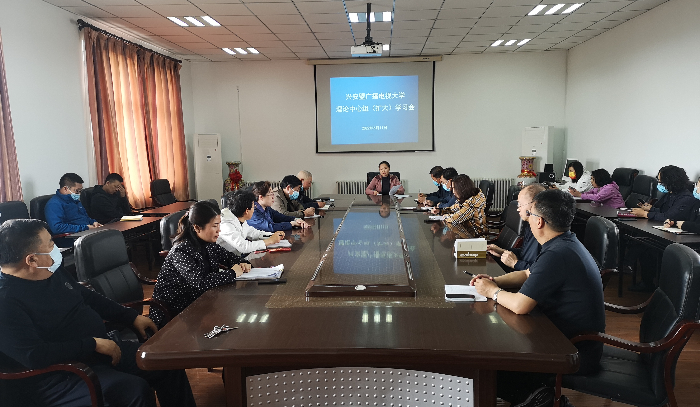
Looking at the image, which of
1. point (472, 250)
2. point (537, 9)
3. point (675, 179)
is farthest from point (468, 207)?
point (537, 9)

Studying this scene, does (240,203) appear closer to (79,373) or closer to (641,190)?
(79,373)

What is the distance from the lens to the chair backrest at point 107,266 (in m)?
2.59

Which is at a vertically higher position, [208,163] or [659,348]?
[208,163]

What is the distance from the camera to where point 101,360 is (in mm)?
2178

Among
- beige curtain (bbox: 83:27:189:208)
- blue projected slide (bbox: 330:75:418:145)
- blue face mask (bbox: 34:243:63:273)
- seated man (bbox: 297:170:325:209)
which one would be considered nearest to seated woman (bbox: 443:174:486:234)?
seated man (bbox: 297:170:325:209)

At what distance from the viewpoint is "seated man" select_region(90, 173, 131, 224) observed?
5.79m

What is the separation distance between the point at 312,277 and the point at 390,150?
24.0ft

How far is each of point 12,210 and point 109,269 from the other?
2443mm

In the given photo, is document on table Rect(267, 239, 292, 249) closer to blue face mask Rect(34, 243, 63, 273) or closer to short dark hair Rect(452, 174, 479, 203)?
blue face mask Rect(34, 243, 63, 273)

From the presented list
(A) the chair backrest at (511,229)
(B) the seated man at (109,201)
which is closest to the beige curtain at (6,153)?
(B) the seated man at (109,201)

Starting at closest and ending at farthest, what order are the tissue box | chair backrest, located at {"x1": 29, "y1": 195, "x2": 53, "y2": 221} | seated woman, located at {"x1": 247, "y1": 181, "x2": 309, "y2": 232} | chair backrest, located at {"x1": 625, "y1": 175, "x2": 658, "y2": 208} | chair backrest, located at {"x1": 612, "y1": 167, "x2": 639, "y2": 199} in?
1. the tissue box
2. seated woman, located at {"x1": 247, "y1": 181, "x2": 309, "y2": 232}
3. chair backrest, located at {"x1": 29, "y1": 195, "x2": 53, "y2": 221}
4. chair backrest, located at {"x1": 625, "y1": 175, "x2": 658, "y2": 208}
5. chair backrest, located at {"x1": 612, "y1": 167, "x2": 639, "y2": 199}

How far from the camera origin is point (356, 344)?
1.70 meters

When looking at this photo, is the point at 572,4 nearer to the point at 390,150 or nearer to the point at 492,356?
the point at 390,150

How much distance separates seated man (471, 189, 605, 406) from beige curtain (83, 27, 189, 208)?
5890 millimetres
